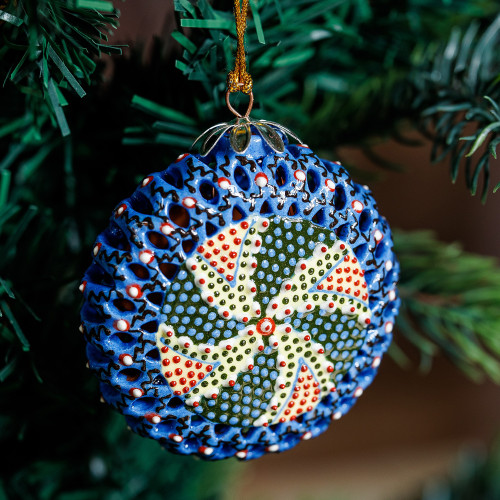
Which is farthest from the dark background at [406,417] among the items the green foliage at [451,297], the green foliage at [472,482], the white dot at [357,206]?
the white dot at [357,206]

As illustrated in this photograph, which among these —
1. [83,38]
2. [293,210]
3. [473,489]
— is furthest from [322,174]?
[473,489]

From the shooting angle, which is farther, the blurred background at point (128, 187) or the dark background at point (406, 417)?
the dark background at point (406, 417)

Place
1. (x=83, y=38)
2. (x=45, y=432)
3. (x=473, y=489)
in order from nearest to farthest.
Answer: (x=83, y=38)
(x=45, y=432)
(x=473, y=489)

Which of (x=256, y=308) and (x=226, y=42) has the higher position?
(x=226, y=42)

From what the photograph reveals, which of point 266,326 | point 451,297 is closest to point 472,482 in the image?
point 451,297

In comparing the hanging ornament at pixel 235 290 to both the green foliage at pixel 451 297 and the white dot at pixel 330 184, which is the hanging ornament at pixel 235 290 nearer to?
the white dot at pixel 330 184

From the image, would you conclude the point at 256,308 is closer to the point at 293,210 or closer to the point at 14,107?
the point at 293,210
